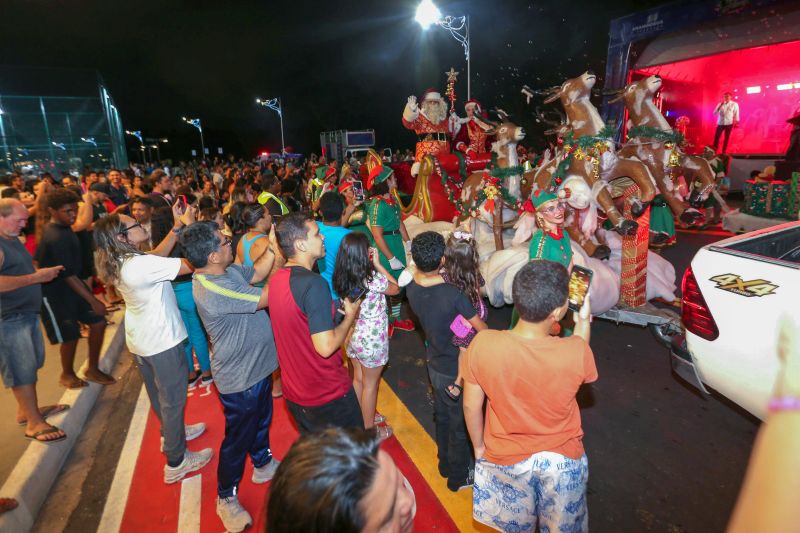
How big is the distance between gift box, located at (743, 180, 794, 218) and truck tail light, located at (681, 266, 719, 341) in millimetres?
9787

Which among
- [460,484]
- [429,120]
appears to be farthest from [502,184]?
[460,484]

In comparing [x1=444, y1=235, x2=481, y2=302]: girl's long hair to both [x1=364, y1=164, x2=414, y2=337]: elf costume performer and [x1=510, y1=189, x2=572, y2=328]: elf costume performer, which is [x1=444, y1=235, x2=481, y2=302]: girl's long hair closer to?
[x1=510, y1=189, x2=572, y2=328]: elf costume performer

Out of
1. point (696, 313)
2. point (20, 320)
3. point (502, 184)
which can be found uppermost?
point (502, 184)

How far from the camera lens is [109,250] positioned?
306cm

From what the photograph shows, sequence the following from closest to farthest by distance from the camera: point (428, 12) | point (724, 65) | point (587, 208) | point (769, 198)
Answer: point (587, 208) → point (769, 198) → point (428, 12) → point (724, 65)

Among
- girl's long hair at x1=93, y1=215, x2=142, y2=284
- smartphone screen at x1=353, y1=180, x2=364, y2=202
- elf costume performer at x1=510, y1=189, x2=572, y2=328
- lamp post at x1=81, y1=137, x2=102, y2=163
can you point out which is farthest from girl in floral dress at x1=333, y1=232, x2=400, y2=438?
lamp post at x1=81, y1=137, x2=102, y2=163

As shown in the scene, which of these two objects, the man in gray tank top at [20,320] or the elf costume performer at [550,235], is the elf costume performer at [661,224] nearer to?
the elf costume performer at [550,235]

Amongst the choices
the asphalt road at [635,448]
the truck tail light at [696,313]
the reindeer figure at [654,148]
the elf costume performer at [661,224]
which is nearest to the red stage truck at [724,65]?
the elf costume performer at [661,224]

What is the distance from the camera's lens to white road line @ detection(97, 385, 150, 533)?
3121 mm

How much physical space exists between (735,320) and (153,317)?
383cm

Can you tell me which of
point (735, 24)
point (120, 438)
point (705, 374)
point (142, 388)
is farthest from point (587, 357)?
point (735, 24)

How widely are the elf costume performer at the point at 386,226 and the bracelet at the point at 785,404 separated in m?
4.53

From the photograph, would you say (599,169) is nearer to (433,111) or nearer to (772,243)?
(772,243)

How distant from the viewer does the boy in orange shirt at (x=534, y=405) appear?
1.87 meters
